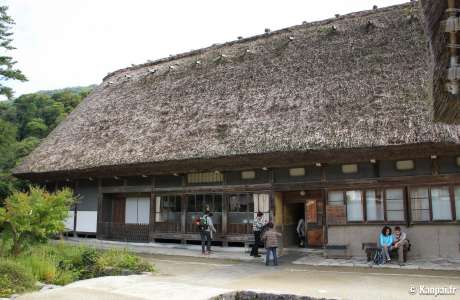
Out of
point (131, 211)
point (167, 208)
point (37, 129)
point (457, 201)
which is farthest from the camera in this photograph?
point (37, 129)

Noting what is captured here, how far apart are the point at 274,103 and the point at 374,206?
5.04 metres

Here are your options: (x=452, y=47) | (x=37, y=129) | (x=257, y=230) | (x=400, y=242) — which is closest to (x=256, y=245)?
(x=257, y=230)

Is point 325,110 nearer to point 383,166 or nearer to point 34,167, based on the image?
point 383,166

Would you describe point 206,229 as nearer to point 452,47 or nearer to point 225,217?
point 225,217

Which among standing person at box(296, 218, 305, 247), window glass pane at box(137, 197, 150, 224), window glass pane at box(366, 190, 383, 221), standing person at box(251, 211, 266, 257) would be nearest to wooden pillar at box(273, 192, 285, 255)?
standing person at box(251, 211, 266, 257)

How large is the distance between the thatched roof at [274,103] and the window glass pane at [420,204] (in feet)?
6.96

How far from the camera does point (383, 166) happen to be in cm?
1285

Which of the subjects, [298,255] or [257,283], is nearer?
[257,283]

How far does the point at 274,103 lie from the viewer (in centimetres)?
1493

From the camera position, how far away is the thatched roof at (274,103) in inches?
492

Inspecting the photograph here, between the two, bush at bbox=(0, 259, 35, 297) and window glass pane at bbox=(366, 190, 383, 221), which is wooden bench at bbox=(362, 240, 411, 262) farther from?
bush at bbox=(0, 259, 35, 297)

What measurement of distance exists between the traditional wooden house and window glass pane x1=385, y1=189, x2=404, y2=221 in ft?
0.13

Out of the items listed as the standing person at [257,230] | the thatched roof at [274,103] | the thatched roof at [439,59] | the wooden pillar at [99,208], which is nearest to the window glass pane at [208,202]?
the thatched roof at [274,103]

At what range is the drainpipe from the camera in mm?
3539
